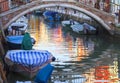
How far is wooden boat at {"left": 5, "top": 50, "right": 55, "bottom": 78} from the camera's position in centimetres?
1773

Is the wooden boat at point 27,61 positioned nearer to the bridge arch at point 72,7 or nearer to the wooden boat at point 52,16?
the bridge arch at point 72,7

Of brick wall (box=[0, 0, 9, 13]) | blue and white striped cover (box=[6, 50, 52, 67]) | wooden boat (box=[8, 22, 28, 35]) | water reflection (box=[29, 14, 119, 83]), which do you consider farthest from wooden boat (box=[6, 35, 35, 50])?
brick wall (box=[0, 0, 9, 13])

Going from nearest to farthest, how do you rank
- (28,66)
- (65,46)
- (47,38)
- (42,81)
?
(42,81), (28,66), (65,46), (47,38)

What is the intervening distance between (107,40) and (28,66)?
1238cm

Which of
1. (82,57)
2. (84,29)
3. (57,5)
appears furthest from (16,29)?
(82,57)

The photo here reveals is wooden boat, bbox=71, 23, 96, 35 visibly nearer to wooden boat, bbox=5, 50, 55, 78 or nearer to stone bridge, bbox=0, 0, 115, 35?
stone bridge, bbox=0, 0, 115, 35

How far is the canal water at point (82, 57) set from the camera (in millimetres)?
17891

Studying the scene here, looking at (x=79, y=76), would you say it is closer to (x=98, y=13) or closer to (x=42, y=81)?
(x=42, y=81)

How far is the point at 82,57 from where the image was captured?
75.3ft

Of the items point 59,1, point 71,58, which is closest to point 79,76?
point 71,58

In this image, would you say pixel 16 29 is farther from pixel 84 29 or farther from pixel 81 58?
pixel 81 58

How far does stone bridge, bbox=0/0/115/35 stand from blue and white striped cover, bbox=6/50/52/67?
9.15 meters

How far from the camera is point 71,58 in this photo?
74.2 feet

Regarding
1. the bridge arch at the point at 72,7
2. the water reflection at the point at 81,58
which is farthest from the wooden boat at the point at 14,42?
the bridge arch at the point at 72,7
